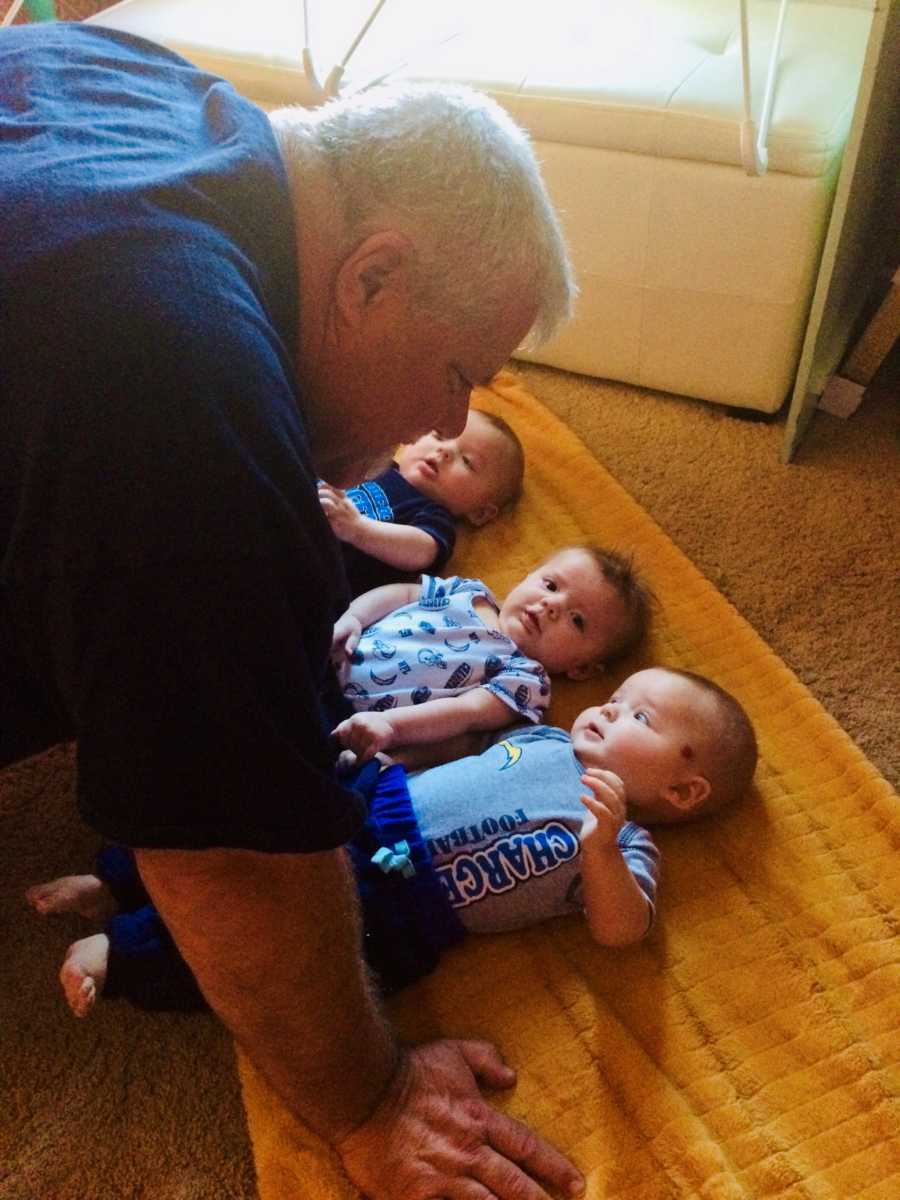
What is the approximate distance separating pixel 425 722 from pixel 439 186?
2.15 ft

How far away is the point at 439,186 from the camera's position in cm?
77

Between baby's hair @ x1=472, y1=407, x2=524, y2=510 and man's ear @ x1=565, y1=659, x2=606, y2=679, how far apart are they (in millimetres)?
336

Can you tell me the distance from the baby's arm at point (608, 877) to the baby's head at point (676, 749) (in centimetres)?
11

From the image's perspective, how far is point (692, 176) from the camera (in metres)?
1.61

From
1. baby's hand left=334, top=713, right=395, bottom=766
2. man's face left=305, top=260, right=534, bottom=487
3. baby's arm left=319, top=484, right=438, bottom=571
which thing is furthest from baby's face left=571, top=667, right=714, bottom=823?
man's face left=305, top=260, right=534, bottom=487

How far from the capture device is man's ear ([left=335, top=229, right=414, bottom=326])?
2.47 ft

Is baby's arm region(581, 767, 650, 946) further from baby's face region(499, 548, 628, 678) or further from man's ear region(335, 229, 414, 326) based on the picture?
man's ear region(335, 229, 414, 326)

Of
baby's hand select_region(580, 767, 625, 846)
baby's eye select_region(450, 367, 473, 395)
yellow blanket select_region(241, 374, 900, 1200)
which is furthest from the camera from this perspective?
baby's hand select_region(580, 767, 625, 846)

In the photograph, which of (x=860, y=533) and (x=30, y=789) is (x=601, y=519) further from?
(x=30, y=789)

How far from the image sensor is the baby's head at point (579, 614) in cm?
136

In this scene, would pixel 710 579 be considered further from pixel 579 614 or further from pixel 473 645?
pixel 473 645

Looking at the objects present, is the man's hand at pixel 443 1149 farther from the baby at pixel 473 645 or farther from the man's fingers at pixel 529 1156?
the baby at pixel 473 645

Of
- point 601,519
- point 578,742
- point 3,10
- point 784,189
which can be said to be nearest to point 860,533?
point 601,519

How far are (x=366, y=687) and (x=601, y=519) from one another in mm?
532
